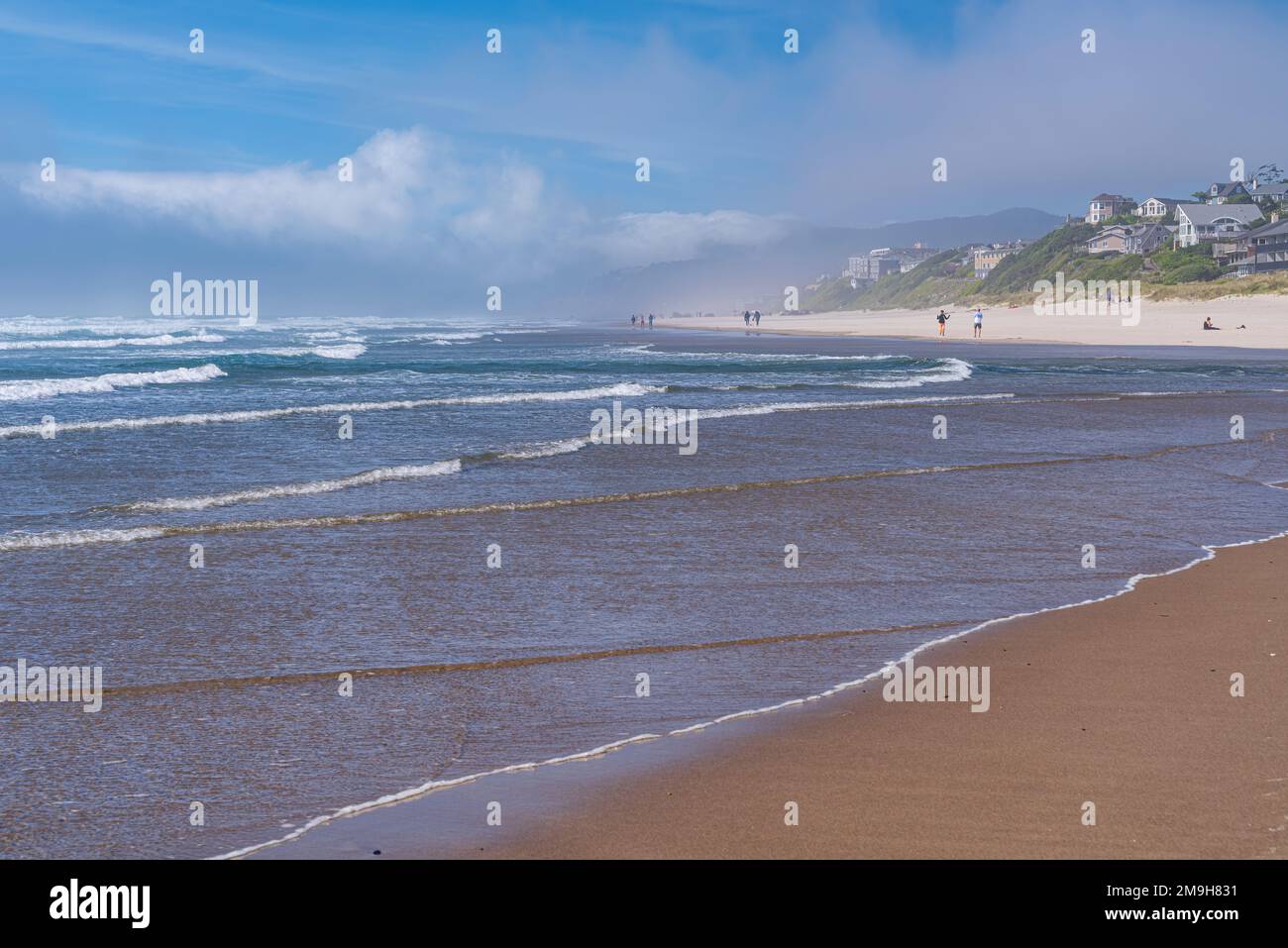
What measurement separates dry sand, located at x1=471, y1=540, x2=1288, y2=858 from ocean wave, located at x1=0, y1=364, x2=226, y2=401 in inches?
1091

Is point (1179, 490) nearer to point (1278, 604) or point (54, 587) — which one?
point (1278, 604)

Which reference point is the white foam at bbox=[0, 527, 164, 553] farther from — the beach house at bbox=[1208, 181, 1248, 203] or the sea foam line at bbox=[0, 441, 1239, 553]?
the beach house at bbox=[1208, 181, 1248, 203]

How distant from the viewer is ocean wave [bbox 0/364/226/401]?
30.1m

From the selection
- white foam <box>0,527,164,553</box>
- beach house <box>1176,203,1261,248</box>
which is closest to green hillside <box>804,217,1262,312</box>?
beach house <box>1176,203,1261,248</box>

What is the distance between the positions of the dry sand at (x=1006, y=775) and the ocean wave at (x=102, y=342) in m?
61.6

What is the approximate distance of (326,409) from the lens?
81.3ft

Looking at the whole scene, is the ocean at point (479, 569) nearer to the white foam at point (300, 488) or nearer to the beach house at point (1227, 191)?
the white foam at point (300, 488)

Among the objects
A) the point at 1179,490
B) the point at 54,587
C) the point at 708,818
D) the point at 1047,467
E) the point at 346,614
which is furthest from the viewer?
the point at 1047,467

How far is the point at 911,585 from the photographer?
9250 millimetres

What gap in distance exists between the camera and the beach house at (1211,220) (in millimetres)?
109438
